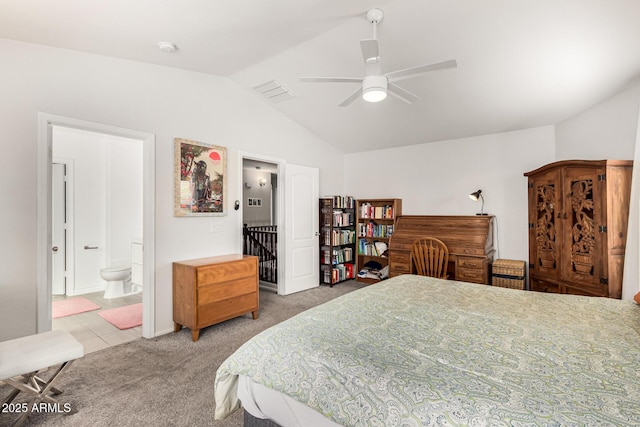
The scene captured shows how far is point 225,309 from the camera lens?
3162 mm

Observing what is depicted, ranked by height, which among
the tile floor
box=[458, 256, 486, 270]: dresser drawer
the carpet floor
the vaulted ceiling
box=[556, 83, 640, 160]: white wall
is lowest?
the carpet floor

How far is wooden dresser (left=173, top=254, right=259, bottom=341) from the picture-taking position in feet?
9.63

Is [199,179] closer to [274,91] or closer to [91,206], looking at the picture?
[274,91]

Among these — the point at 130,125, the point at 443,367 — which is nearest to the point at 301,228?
the point at 130,125

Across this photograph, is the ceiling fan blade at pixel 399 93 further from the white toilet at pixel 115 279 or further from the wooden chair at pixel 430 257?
the white toilet at pixel 115 279

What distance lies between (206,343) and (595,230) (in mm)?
3753

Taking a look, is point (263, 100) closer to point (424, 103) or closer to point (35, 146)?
point (424, 103)

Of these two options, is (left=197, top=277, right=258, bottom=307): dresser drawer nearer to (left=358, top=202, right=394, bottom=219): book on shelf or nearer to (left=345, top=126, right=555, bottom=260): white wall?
(left=358, top=202, right=394, bottom=219): book on shelf

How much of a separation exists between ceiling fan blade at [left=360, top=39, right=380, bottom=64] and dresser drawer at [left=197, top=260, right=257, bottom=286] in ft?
7.61

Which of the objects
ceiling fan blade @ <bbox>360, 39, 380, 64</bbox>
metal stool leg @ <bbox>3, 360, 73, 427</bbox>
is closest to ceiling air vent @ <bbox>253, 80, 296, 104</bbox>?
ceiling fan blade @ <bbox>360, 39, 380, 64</bbox>

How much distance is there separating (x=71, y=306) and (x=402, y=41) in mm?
4900

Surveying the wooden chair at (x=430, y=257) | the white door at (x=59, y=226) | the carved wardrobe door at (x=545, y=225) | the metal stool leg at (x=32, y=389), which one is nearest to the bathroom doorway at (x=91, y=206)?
the white door at (x=59, y=226)

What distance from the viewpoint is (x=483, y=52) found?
2738mm

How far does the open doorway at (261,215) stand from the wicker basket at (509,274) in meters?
3.17
